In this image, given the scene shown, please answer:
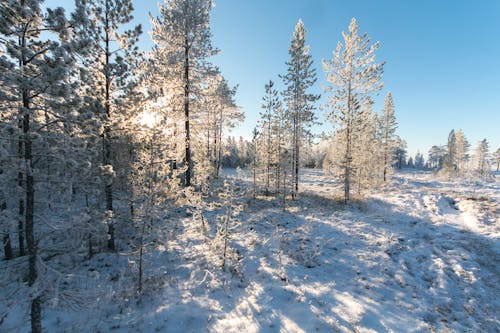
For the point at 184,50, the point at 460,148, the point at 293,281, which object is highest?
the point at 184,50

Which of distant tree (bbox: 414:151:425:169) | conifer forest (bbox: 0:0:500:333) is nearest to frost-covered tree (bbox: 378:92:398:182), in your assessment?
conifer forest (bbox: 0:0:500:333)

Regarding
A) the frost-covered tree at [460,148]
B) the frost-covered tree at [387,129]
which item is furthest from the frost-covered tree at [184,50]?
the frost-covered tree at [460,148]

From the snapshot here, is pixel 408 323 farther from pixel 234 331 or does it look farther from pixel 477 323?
pixel 234 331

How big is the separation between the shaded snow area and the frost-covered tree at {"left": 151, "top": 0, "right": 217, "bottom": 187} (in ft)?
21.1

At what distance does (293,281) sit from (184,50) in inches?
599

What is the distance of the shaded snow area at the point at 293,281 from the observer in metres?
5.98

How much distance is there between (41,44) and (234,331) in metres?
7.99

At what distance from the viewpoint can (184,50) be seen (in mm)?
14609

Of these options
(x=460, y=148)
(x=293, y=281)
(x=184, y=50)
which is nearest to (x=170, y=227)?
(x=293, y=281)

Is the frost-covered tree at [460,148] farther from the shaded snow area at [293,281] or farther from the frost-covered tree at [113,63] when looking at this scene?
the frost-covered tree at [113,63]

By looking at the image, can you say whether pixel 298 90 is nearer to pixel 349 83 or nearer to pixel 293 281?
pixel 349 83

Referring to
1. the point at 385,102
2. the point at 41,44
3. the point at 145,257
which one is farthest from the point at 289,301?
the point at 385,102

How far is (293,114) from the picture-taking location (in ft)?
66.2

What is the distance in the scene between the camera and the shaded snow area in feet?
19.6
